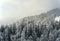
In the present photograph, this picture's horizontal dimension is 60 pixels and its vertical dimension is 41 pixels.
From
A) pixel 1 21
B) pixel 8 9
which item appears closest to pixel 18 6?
pixel 8 9

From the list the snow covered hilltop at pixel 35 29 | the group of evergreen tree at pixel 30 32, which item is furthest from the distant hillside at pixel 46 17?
the group of evergreen tree at pixel 30 32

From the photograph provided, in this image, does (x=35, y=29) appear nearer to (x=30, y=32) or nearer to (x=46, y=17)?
(x=30, y=32)

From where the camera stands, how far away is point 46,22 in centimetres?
474

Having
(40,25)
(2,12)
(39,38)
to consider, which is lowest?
(39,38)

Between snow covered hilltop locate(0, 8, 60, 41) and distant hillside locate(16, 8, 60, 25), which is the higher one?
distant hillside locate(16, 8, 60, 25)

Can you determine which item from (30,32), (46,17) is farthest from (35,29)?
(46,17)

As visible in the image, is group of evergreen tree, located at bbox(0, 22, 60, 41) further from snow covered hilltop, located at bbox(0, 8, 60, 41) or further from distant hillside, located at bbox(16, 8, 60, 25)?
distant hillside, located at bbox(16, 8, 60, 25)

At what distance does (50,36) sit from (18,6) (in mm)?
1384

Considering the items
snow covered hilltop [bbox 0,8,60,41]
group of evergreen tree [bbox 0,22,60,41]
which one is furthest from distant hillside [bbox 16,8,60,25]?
group of evergreen tree [bbox 0,22,60,41]

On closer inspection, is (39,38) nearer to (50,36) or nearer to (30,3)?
(50,36)

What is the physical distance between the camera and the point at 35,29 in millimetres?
4789

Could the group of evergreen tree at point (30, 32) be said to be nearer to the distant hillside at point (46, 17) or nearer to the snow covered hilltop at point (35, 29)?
the snow covered hilltop at point (35, 29)

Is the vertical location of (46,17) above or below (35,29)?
above

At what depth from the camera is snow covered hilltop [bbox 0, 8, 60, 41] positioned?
4621 mm
